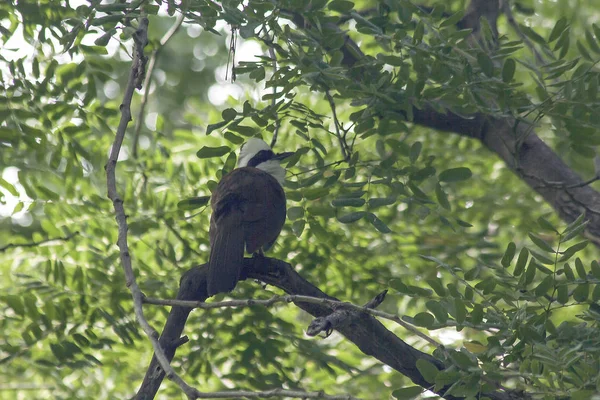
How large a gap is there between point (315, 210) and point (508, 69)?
4.09ft

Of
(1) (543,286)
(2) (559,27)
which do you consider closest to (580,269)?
(1) (543,286)

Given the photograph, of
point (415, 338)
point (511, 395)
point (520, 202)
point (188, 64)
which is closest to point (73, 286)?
point (415, 338)

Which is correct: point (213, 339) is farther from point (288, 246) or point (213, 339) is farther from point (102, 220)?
point (102, 220)

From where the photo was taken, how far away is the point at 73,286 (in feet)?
14.7

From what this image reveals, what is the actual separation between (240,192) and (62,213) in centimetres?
118

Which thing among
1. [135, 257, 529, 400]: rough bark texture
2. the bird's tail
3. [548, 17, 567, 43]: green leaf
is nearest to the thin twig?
[135, 257, 529, 400]: rough bark texture

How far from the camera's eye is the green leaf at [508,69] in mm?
3690

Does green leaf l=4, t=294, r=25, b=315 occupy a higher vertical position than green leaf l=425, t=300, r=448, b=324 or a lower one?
higher

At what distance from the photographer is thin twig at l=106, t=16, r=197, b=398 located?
2371mm

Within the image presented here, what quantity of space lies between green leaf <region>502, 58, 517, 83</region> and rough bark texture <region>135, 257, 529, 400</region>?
1.33 metres

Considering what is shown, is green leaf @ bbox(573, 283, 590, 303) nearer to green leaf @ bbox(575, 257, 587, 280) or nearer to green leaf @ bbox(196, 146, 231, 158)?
green leaf @ bbox(575, 257, 587, 280)

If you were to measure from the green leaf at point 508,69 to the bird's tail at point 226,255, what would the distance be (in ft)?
5.12

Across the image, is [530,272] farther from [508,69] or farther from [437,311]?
[508,69]

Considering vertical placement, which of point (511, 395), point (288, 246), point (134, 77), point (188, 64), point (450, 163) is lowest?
point (511, 395)
